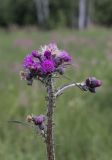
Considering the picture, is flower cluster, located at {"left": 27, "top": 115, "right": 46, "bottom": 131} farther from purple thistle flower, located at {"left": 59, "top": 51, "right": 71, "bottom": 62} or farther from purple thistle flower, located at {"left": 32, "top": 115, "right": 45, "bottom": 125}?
purple thistle flower, located at {"left": 59, "top": 51, "right": 71, "bottom": 62}

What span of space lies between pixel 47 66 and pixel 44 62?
34 mm

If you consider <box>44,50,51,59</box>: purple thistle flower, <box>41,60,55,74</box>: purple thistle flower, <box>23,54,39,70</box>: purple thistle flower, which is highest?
<box>44,50,51,59</box>: purple thistle flower

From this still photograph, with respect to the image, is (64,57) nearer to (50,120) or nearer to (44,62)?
(44,62)

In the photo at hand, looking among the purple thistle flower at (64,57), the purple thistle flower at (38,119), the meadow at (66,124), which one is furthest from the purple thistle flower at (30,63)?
the meadow at (66,124)

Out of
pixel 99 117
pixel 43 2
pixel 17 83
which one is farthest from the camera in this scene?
pixel 43 2

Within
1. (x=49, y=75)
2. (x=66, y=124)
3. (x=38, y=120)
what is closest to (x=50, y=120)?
(x=38, y=120)

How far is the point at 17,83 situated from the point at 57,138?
3224 millimetres

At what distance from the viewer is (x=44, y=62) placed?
1.97 meters

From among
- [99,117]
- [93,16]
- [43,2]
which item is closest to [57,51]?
[99,117]

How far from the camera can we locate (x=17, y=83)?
8.07 m

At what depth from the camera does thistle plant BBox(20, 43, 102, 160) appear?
6.51 ft

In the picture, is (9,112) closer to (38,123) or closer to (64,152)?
(64,152)

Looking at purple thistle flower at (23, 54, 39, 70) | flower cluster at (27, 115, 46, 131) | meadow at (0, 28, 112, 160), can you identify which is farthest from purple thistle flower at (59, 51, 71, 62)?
meadow at (0, 28, 112, 160)

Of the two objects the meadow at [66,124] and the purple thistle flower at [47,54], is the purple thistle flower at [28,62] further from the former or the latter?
the meadow at [66,124]
